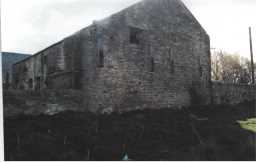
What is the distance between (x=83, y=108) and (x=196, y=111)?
6.74 metres

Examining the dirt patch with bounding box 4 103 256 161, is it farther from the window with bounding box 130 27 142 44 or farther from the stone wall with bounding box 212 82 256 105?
the stone wall with bounding box 212 82 256 105

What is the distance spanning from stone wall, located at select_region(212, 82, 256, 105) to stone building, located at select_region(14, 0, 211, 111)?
36.5 inches

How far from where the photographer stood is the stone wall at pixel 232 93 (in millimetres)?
18853

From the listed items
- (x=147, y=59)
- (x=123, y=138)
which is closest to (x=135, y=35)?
(x=147, y=59)

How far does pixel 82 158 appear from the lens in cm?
752

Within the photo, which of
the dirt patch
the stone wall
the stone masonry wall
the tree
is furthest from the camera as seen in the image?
the tree

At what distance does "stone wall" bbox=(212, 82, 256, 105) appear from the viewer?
1885cm

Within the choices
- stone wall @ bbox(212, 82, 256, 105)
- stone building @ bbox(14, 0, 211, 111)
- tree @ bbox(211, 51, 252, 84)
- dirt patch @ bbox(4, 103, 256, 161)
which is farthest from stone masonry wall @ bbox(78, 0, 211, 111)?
tree @ bbox(211, 51, 252, 84)

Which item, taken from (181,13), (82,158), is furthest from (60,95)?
(181,13)

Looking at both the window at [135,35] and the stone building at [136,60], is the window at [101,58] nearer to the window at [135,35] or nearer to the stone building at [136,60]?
the stone building at [136,60]

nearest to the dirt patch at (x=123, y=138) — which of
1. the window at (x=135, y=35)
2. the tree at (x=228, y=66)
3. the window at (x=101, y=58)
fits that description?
the window at (x=101, y=58)

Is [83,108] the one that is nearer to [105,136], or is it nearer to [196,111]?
[105,136]

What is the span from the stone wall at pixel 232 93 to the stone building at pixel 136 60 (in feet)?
3.04

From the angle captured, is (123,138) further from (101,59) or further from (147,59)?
(147,59)
